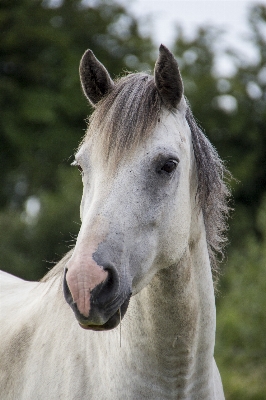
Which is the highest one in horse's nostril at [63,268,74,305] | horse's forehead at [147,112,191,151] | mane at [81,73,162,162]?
mane at [81,73,162,162]

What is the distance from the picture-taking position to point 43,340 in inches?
139

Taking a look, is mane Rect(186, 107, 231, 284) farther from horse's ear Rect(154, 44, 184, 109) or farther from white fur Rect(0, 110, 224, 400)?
horse's ear Rect(154, 44, 184, 109)

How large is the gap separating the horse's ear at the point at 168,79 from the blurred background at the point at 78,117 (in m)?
8.91

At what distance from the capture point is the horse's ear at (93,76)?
3389 mm

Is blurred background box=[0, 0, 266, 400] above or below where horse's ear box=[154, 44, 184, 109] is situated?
below

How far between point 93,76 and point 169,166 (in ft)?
2.48

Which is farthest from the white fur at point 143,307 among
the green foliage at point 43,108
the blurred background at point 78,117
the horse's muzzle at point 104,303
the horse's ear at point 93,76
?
the green foliage at point 43,108

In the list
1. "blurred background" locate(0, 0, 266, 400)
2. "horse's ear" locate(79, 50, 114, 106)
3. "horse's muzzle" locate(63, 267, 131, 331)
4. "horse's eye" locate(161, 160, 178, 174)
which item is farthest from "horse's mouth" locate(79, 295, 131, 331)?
"blurred background" locate(0, 0, 266, 400)

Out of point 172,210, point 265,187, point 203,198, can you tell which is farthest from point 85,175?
point 265,187

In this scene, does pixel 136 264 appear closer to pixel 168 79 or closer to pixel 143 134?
pixel 143 134

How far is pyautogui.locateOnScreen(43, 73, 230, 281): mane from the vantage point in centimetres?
306

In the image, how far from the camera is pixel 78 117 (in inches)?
870

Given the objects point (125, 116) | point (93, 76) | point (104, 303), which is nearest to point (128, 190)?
point (125, 116)

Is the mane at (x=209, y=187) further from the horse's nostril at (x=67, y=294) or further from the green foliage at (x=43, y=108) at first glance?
the green foliage at (x=43, y=108)
